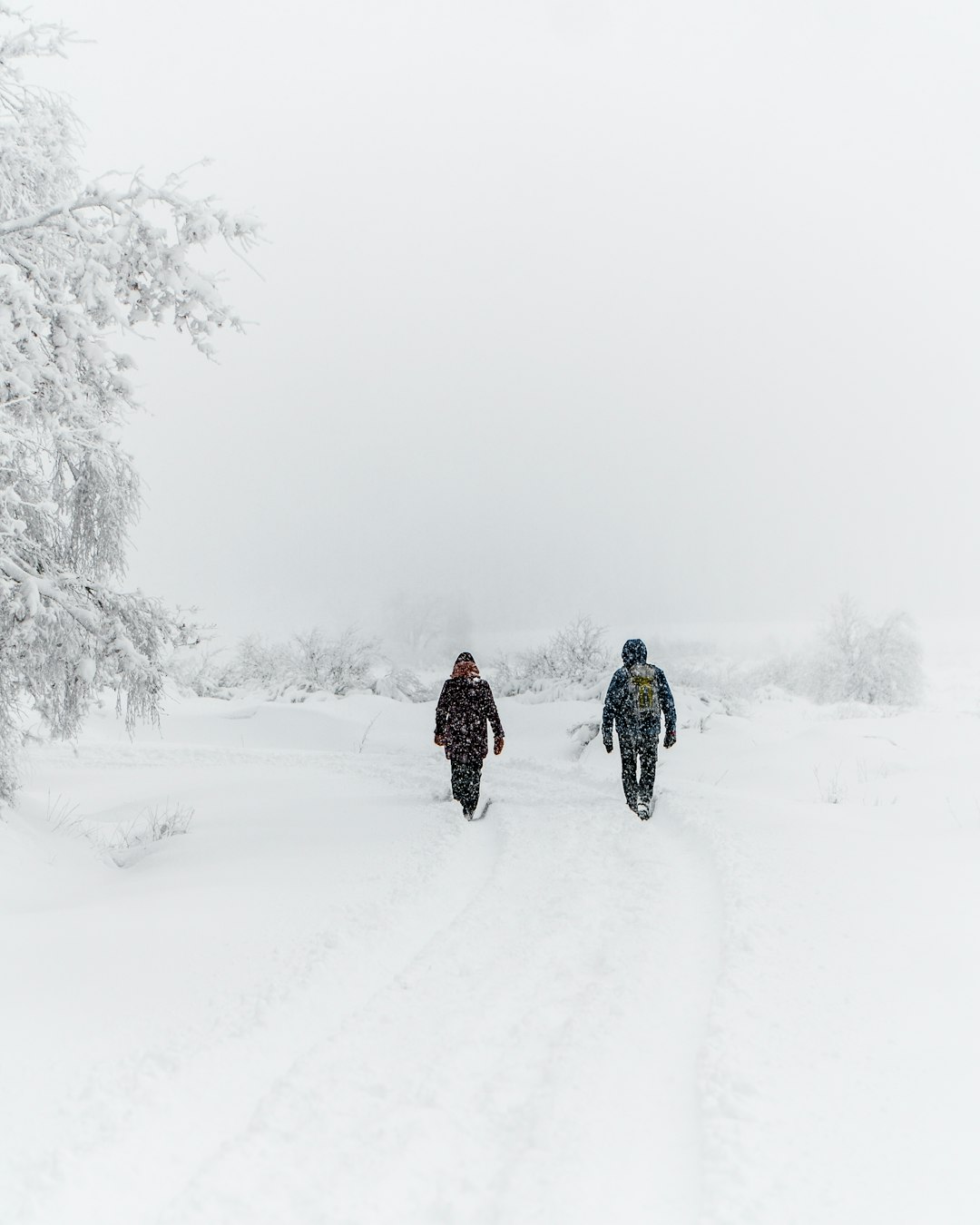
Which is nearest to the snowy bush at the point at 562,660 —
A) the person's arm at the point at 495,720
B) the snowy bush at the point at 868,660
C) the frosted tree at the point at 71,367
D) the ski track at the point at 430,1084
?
the snowy bush at the point at 868,660

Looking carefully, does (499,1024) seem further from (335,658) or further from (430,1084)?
(335,658)

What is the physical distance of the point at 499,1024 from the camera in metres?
3.50

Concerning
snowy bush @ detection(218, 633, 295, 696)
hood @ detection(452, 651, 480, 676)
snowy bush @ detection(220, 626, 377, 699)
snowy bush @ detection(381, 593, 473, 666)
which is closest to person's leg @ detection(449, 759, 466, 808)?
hood @ detection(452, 651, 480, 676)

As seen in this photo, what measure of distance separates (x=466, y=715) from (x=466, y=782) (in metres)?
A: 0.86

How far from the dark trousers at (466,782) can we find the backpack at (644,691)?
83.9 inches

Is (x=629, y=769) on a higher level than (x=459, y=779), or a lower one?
higher

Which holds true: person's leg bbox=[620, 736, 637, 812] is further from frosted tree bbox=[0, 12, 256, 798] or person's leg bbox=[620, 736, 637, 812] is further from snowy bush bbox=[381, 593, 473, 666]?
snowy bush bbox=[381, 593, 473, 666]

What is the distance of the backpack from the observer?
8.84m

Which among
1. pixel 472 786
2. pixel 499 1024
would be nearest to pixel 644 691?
pixel 472 786

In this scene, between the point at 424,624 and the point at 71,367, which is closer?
the point at 71,367

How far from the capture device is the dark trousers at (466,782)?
909 cm

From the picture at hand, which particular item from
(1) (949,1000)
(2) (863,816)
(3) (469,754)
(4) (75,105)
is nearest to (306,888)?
(3) (469,754)

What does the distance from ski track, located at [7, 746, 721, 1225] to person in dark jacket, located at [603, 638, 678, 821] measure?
3298 mm

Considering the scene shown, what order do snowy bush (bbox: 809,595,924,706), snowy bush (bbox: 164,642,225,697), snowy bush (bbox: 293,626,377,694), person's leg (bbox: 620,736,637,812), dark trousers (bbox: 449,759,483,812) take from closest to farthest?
person's leg (bbox: 620,736,637,812) < dark trousers (bbox: 449,759,483,812) < snowy bush (bbox: 164,642,225,697) < snowy bush (bbox: 293,626,377,694) < snowy bush (bbox: 809,595,924,706)
